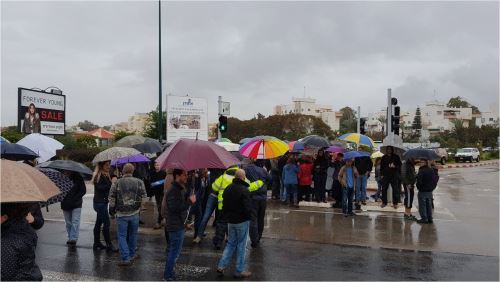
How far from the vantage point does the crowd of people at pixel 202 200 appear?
13.5 feet

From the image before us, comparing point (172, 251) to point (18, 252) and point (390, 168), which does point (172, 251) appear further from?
point (390, 168)

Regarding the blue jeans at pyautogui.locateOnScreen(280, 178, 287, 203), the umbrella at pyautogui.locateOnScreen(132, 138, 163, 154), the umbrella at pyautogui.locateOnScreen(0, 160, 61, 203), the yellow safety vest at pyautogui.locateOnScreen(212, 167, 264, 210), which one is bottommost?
the blue jeans at pyautogui.locateOnScreen(280, 178, 287, 203)

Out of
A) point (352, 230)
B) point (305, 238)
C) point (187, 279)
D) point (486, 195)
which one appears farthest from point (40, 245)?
point (486, 195)

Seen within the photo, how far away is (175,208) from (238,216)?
0.93m

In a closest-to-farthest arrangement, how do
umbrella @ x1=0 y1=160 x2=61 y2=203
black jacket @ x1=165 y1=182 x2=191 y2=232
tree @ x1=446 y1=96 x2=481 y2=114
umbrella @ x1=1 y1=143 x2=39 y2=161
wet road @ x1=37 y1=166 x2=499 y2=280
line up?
umbrella @ x1=0 y1=160 x2=61 y2=203
black jacket @ x1=165 y1=182 x2=191 y2=232
wet road @ x1=37 y1=166 x2=499 y2=280
umbrella @ x1=1 y1=143 x2=39 y2=161
tree @ x1=446 y1=96 x2=481 y2=114

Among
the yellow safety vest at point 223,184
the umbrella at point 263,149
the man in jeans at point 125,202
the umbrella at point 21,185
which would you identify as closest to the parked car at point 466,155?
the umbrella at point 263,149

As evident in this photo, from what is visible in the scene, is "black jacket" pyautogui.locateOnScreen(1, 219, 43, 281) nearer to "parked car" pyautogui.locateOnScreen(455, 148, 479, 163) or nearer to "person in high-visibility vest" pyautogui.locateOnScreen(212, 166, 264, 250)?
"person in high-visibility vest" pyautogui.locateOnScreen(212, 166, 264, 250)


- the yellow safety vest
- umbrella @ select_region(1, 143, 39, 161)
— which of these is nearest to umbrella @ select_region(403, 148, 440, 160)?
the yellow safety vest

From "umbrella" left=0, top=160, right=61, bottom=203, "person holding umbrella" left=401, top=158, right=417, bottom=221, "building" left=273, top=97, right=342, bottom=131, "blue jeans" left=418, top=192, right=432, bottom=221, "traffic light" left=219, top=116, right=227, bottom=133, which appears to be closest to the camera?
"umbrella" left=0, top=160, right=61, bottom=203

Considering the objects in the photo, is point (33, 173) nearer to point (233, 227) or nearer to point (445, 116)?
point (233, 227)

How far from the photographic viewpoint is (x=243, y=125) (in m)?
68.2

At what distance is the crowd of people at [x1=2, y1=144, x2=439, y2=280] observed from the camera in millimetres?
4113

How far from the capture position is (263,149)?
1273 cm

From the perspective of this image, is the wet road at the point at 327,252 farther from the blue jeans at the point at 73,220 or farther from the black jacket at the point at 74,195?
the black jacket at the point at 74,195
